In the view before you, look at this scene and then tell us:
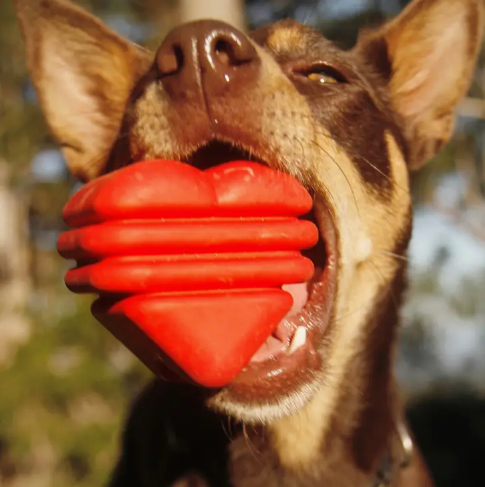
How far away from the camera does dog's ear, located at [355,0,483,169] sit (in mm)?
2299

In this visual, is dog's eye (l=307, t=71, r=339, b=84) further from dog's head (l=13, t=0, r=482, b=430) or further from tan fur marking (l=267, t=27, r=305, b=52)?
tan fur marking (l=267, t=27, r=305, b=52)

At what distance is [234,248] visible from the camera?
129 cm

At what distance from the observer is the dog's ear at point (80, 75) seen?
217 cm

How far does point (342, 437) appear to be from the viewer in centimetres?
204

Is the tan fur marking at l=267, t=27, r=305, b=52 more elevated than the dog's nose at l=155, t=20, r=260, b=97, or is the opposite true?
the dog's nose at l=155, t=20, r=260, b=97

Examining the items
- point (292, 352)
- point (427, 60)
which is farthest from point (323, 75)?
point (292, 352)

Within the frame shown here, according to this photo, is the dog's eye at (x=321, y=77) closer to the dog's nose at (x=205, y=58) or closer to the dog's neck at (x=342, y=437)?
the dog's nose at (x=205, y=58)

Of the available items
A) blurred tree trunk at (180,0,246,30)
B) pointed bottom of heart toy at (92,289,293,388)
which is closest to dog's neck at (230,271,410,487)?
pointed bottom of heart toy at (92,289,293,388)

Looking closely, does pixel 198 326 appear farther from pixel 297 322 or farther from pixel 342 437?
pixel 342 437

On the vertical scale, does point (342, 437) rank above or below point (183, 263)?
below

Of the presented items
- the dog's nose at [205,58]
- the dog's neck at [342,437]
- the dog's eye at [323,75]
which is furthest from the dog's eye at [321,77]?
the dog's neck at [342,437]

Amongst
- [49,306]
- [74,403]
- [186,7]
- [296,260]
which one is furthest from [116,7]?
[296,260]

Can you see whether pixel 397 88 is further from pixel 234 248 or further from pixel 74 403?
pixel 74 403

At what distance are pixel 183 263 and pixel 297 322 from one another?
22.5 inches
